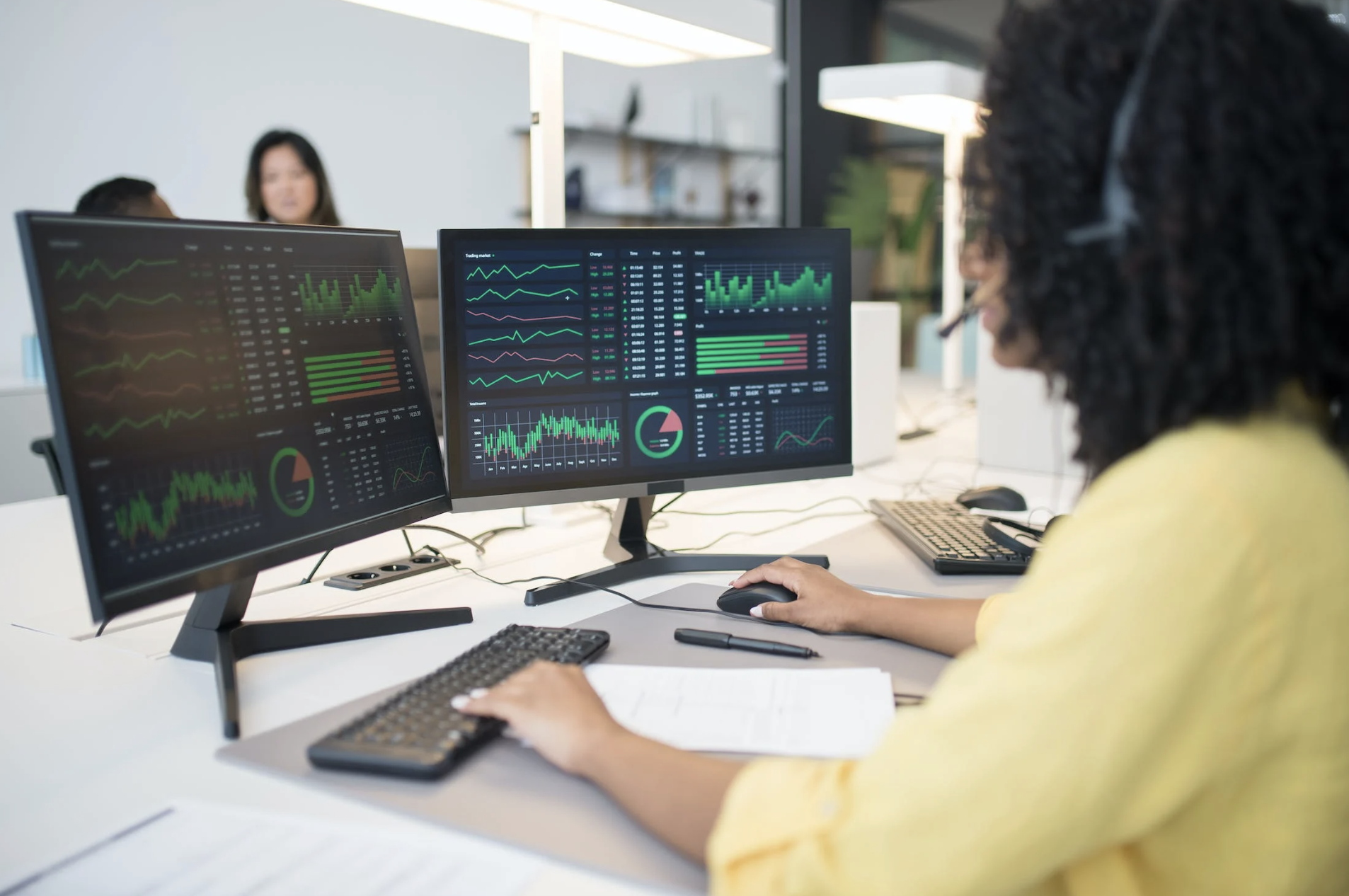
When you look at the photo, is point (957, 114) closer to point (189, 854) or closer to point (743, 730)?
point (743, 730)

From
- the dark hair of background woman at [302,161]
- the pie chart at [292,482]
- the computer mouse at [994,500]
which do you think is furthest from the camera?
the dark hair of background woman at [302,161]

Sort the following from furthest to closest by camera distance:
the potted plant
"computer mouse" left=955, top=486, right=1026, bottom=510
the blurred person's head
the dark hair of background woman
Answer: the potted plant
the dark hair of background woman
the blurred person's head
"computer mouse" left=955, top=486, right=1026, bottom=510

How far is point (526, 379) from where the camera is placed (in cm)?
129

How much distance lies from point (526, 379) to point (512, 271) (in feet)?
0.44

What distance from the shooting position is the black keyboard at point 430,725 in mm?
775

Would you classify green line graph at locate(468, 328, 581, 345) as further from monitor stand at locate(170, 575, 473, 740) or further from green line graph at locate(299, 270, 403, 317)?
monitor stand at locate(170, 575, 473, 740)

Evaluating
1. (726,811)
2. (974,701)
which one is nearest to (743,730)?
(726,811)

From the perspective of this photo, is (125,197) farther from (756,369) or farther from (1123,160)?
(1123,160)

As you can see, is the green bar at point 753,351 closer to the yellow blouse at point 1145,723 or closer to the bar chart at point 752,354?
the bar chart at point 752,354

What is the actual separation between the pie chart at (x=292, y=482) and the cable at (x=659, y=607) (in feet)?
1.14

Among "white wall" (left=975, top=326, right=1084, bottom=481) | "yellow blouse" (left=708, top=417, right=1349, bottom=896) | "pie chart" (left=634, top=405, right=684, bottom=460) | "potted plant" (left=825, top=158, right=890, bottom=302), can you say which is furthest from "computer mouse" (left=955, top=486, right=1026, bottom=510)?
"potted plant" (left=825, top=158, right=890, bottom=302)

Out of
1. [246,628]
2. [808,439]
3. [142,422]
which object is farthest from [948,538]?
[142,422]

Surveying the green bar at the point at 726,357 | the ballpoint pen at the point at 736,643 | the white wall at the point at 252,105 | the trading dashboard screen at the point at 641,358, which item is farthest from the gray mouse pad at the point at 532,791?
the white wall at the point at 252,105

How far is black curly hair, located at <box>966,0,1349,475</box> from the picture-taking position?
1.82 feet
